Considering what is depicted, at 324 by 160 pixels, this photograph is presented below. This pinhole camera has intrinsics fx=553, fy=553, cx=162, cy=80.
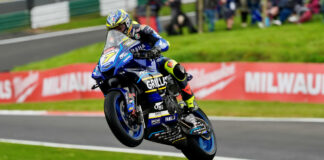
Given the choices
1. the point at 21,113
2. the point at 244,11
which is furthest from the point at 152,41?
the point at 244,11

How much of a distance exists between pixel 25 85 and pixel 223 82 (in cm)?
718

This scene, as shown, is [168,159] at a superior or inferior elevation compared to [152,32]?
inferior

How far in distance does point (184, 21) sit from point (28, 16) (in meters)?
9.60

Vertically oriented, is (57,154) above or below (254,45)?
below

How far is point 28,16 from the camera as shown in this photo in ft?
89.5

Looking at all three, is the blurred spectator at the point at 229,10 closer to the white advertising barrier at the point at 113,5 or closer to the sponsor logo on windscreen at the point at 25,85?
the sponsor logo on windscreen at the point at 25,85

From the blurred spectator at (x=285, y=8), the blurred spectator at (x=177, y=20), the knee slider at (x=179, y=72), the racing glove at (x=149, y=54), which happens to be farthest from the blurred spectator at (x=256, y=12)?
the racing glove at (x=149, y=54)

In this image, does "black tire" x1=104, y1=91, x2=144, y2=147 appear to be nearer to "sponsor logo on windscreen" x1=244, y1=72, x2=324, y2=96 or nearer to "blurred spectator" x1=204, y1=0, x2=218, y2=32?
"sponsor logo on windscreen" x1=244, y1=72, x2=324, y2=96

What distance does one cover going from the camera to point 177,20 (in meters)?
21.2

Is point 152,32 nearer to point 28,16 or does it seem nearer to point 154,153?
point 154,153

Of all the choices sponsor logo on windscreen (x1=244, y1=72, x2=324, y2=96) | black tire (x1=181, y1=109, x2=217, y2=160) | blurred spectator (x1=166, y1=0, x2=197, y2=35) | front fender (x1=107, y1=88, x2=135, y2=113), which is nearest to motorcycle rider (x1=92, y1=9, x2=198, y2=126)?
black tire (x1=181, y1=109, x2=217, y2=160)

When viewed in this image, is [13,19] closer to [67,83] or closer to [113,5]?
[113,5]

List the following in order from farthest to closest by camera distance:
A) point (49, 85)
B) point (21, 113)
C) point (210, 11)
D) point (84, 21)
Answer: point (84, 21), point (210, 11), point (49, 85), point (21, 113)

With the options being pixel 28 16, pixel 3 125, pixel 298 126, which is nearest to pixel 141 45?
pixel 298 126
